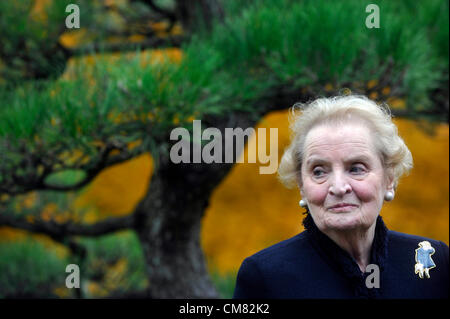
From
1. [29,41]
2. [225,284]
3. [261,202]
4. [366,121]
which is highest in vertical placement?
[29,41]

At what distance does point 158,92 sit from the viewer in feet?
3.06

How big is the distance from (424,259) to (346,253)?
101 mm

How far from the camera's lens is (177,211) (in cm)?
122

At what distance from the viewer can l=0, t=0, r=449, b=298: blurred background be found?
3.14 ft

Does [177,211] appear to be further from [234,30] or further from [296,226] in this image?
[296,226]

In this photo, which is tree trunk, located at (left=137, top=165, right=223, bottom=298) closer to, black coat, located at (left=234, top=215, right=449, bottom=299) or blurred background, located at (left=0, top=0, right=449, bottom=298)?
blurred background, located at (left=0, top=0, right=449, bottom=298)

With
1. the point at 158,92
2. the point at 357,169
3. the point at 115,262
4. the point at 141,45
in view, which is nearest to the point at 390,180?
the point at 357,169

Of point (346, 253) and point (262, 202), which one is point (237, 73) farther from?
point (262, 202)

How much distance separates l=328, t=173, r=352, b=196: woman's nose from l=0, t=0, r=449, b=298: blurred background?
0.35 metres

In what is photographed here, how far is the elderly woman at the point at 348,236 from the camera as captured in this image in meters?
0.67

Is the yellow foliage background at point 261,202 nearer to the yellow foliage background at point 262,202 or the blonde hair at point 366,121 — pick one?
the yellow foliage background at point 262,202

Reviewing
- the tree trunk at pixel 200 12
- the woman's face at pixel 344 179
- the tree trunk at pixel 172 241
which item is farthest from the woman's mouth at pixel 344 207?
the tree trunk at pixel 200 12

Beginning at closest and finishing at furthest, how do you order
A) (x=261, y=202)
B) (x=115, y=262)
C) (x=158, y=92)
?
(x=158, y=92), (x=115, y=262), (x=261, y=202)
